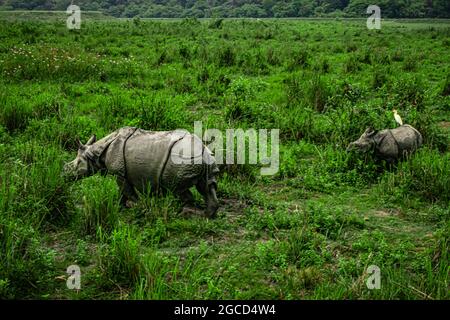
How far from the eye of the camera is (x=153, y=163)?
4.97 m

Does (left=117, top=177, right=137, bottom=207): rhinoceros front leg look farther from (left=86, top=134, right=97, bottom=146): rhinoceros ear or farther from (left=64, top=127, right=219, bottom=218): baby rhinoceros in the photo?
(left=86, top=134, right=97, bottom=146): rhinoceros ear

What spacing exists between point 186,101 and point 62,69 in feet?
11.4

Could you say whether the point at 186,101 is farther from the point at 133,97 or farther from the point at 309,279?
the point at 309,279

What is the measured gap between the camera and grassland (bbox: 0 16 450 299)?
159 inches

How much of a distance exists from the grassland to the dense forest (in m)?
40.8

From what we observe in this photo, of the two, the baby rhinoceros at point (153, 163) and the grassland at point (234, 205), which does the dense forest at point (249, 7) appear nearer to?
the grassland at point (234, 205)

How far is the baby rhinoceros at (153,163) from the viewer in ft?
16.1

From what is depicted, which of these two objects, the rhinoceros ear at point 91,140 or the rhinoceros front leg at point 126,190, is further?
the rhinoceros ear at point 91,140

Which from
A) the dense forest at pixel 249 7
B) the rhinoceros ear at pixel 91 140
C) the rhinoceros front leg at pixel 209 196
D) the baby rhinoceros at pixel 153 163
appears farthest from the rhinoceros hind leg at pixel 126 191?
the dense forest at pixel 249 7

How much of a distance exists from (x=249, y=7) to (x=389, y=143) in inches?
2100

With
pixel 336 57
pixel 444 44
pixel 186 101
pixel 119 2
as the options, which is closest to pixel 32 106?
pixel 186 101

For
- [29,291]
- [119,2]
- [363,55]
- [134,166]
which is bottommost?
[29,291]

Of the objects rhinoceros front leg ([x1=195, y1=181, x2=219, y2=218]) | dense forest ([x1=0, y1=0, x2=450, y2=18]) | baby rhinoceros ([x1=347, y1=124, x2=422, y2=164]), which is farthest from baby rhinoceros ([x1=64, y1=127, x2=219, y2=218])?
dense forest ([x1=0, y1=0, x2=450, y2=18])

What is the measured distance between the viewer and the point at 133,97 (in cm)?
998
